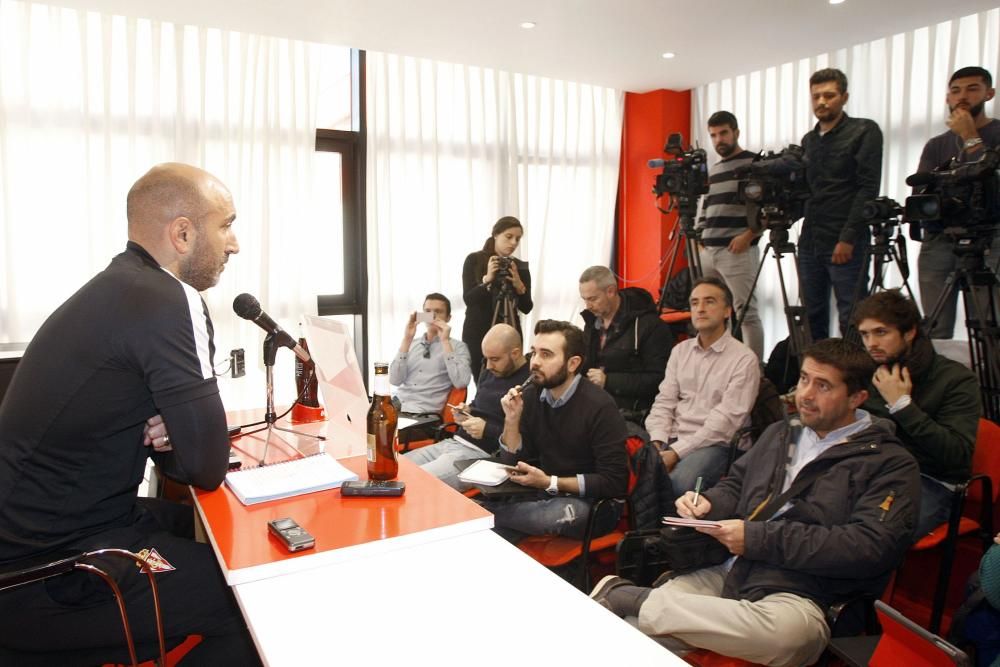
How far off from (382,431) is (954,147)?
378cm

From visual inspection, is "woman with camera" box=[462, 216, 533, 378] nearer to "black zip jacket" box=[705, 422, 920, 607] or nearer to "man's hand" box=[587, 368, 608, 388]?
"man's hand" box=[587, 368, 608, 388]

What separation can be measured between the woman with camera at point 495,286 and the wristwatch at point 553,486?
7.24 feet

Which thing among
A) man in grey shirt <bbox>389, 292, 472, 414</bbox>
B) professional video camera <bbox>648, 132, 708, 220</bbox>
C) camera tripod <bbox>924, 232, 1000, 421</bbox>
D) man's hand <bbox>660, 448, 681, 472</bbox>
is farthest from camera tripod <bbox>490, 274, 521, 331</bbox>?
camera tripod <bbox>924, 232, 1000, 421</bbox>

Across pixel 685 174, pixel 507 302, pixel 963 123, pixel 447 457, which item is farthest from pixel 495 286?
pixel 963 123

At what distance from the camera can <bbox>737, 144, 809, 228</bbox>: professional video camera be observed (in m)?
3.77

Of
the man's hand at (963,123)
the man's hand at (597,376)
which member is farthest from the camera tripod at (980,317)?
the man's hand at (597,376)

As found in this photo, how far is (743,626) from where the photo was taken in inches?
65.7

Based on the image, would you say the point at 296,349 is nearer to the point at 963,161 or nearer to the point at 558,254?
the point at 963,161

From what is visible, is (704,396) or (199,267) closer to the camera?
(199,267)

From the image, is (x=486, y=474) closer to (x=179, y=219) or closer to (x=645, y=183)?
(x=179, y=219)

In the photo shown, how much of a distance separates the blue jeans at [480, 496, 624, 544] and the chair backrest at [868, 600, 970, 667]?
3.09 ft

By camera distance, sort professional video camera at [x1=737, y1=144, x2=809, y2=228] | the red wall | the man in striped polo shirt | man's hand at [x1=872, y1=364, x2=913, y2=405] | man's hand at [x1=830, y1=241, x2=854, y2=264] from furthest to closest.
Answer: the red wall, the man in striped polo shirt, man's hand at [x1=830, y1=241, x2=854, y2=264], professional video camera at [x1=737, y1=144, x2=809, y2=228], man's hand at [x1=872, y1=364, x2=913, y2=405]

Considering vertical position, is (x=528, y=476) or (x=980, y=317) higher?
(x=980, y=317)

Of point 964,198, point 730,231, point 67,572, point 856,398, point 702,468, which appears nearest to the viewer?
point 67,572
